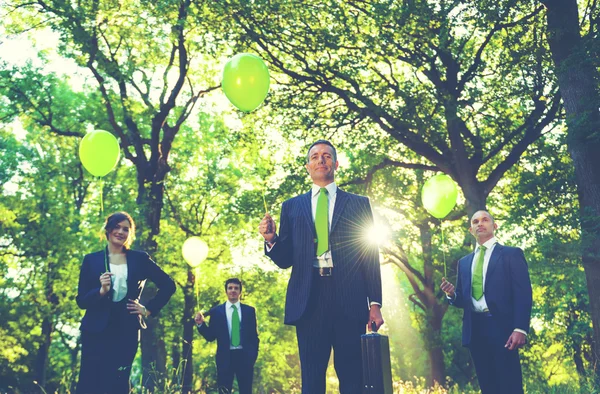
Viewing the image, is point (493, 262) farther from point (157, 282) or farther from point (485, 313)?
point (157, 282)

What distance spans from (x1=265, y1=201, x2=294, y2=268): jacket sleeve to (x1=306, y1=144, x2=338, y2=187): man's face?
0.41 m

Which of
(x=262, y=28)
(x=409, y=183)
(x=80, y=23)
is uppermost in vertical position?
(x=80, y=23)

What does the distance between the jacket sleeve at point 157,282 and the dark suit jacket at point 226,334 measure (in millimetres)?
3551

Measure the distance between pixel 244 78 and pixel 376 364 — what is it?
2.59 meters

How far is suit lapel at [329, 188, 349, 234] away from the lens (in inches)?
159

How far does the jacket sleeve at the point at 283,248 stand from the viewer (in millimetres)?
4078

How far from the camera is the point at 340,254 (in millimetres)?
3939

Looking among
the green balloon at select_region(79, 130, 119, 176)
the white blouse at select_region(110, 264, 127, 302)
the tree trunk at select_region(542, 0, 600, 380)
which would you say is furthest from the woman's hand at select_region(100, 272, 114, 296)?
the tree trunk at select_region(542, 0, 600, 380)

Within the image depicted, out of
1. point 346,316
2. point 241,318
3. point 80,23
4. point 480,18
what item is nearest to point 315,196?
point 346,316

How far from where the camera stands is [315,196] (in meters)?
4.21

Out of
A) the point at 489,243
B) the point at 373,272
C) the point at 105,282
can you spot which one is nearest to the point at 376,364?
the point at 373,272

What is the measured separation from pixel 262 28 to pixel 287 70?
117 cm

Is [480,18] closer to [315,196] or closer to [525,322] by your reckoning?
[525,322]

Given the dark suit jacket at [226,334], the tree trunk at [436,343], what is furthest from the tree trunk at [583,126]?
the tree trunk at [436,343]
